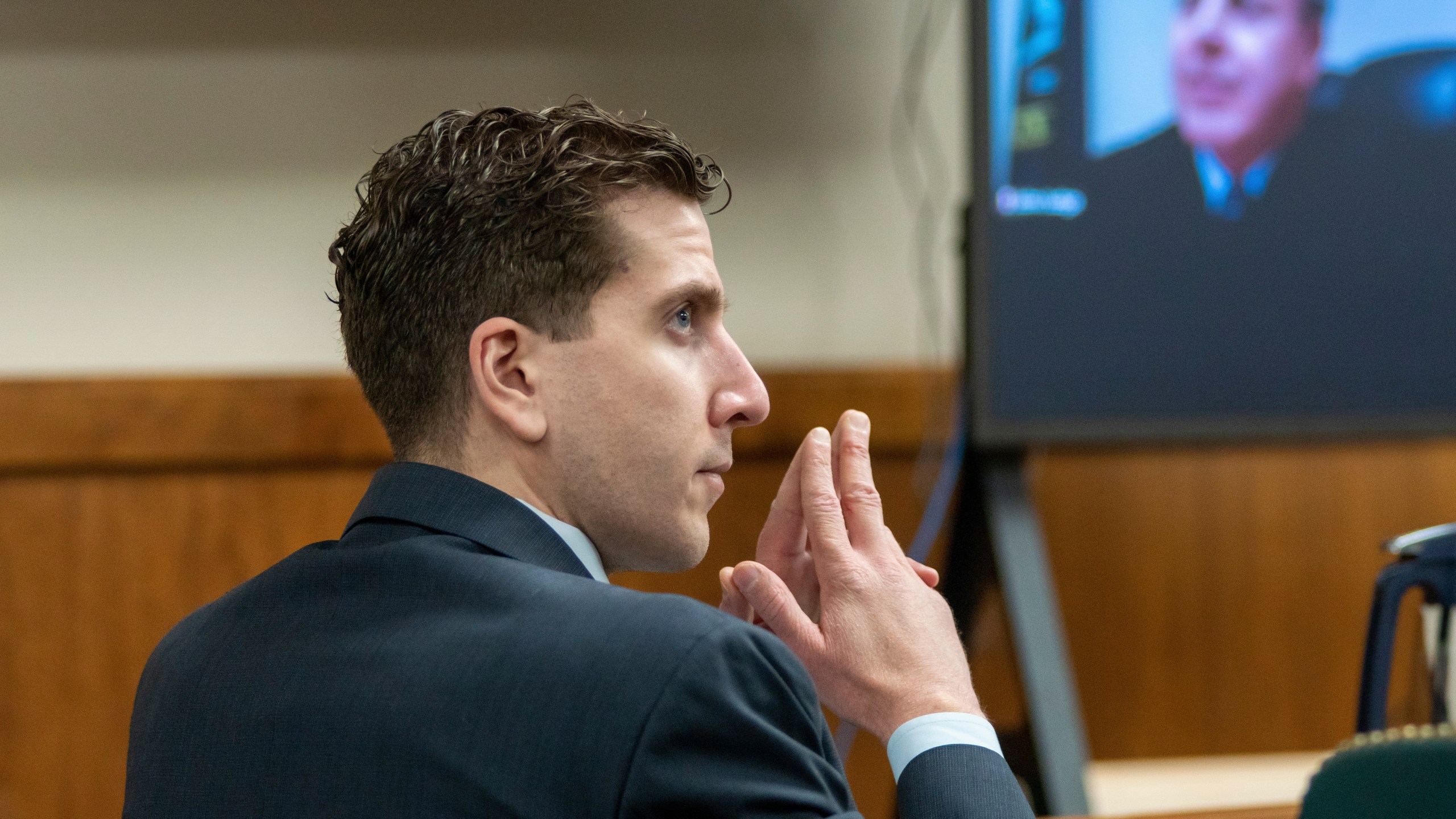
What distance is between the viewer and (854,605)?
853 millimetres

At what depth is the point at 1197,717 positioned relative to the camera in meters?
1.97

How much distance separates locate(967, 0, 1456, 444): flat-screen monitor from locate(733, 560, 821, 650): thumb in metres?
0.78

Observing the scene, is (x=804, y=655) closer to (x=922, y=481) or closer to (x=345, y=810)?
(x=345, y=810)

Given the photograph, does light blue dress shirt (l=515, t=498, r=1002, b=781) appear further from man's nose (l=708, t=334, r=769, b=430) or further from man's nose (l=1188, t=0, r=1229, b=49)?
man's nose (l=1188, t=0, r=1229, b=49)

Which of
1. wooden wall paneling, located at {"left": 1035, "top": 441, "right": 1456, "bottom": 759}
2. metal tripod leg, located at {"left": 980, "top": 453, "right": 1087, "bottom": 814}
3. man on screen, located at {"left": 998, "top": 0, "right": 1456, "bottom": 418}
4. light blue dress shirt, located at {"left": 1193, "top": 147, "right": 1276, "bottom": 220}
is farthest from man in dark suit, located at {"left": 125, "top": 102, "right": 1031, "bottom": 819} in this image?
wooden wall paneling, located at {"left": 1035, "top": 441, "right": 1456, "bottom": 759}

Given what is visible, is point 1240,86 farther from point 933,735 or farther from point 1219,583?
point 933,735

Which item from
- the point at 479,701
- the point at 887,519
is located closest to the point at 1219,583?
the point at 887,519

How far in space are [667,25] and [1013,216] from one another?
25.4 inches

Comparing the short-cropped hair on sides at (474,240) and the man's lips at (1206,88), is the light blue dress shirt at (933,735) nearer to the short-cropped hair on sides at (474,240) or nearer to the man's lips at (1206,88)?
the short-cropped hair on sides at (474,240)

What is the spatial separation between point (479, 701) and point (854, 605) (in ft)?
1.06

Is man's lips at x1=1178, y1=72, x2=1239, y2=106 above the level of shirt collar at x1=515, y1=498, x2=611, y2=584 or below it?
above

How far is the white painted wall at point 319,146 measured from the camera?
180 centimetres

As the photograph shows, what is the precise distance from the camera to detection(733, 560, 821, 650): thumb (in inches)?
33.9

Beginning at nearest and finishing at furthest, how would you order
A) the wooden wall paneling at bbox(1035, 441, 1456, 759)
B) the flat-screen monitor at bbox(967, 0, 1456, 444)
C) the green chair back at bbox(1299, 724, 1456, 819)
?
1. the green chair back at bbox(1299, 724, 1456, 819)
2. the flat-screen monitor at bbox(967, 0, 1456, 444)
3. the wooden wall paneling at bbox(1035, 441, 1456, 759)
